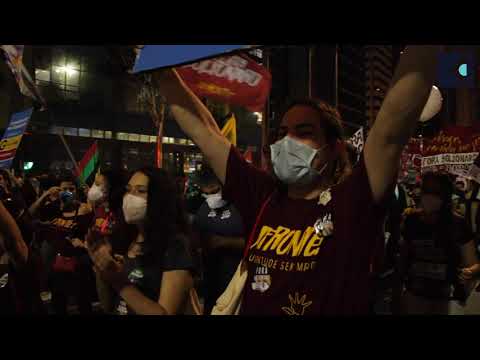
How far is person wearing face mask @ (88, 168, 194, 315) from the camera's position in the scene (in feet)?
7.88

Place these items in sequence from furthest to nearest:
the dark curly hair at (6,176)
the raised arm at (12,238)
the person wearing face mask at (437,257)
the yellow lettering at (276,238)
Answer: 1. the dark curly hair at (6,176)
2. the person wearing face mask at (437,257)
3. the raised arm at (12,238)
4. the yellow lettering at (276,238)

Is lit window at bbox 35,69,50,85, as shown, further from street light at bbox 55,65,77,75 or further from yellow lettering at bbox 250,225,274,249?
yellow lettering at bbox 250,225,274,249

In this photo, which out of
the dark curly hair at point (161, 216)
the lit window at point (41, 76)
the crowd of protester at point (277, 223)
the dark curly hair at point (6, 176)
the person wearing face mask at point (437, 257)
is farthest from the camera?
the lit window at point (41, 76)

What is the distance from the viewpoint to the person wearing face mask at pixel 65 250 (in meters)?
6.20

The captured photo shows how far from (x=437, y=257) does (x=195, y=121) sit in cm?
334

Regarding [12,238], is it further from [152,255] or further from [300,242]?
[300,242]

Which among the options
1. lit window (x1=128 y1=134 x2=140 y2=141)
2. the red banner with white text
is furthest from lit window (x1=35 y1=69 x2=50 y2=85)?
the red banner with white text

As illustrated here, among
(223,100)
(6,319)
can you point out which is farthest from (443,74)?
(6,319)

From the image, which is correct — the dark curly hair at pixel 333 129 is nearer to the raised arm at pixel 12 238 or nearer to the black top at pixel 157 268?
the black top at pixel 157 268

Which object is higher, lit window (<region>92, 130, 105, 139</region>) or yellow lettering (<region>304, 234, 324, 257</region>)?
lit window (<region>92, 130, 105, 139</region>)

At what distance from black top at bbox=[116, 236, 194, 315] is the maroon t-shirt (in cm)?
67

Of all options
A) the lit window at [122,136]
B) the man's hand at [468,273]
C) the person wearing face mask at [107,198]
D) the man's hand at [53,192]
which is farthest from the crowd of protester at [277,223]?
the lit window at [122,136]

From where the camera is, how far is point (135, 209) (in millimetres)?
3141

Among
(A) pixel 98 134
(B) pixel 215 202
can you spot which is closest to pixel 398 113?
(B) pixel 215 202
